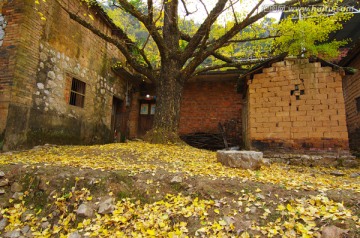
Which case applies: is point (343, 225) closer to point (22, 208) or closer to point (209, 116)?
point (22, 208)

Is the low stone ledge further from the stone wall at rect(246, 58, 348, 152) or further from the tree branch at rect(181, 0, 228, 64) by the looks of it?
the tree branch at rect(181, 0, 228, 64)

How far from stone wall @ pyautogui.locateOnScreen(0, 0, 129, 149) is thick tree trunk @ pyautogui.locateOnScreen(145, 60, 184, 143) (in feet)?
10.4

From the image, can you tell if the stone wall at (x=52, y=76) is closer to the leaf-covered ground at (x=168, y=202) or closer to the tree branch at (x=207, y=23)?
the leaf-covered ground at (x=168, y=202)

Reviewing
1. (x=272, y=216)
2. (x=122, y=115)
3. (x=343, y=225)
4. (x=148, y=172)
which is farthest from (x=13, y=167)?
(x=122, y=115)

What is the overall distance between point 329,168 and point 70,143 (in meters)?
8.38

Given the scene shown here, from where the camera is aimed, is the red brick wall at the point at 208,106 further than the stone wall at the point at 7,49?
Yes

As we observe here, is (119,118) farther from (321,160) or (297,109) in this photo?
(321,160)

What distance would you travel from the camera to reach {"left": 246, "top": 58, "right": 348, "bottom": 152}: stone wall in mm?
5879

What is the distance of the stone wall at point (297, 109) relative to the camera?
19.3 ft

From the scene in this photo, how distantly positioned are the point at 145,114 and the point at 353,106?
998cm

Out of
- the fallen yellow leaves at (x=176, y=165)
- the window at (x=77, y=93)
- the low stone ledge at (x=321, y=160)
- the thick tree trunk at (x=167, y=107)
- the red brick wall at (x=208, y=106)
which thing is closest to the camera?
the fallen yellow leaves at (x=176, y=165)

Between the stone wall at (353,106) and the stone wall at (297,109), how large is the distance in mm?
3536

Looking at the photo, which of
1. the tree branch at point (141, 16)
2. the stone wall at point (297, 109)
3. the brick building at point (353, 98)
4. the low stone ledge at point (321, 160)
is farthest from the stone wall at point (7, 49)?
the brick building at point (353, 98)

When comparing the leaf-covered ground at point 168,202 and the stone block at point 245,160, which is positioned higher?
the stone block at point 245,160
